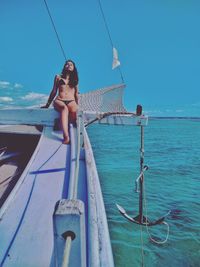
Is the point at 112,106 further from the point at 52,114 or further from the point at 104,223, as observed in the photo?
the point at 104,223

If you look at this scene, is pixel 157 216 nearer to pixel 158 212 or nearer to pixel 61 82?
pixel 158 212

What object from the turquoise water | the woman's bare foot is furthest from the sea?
the woman's bare foot

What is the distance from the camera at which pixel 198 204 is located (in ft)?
28.0

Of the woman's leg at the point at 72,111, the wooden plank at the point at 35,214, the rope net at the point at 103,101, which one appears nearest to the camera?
the wooden plank at the point at 35,214

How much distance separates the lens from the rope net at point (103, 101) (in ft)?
28.1

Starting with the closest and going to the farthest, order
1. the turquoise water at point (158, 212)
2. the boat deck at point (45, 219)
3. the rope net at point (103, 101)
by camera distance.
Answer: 1. the boat deck at point (45, 219)
2. the turquoise water at point (158, 212)
3. the rope net at point (103, 101)

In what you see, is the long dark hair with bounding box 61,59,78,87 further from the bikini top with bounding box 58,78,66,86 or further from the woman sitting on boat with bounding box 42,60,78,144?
the bikini top with bounding box 58,78,66,86

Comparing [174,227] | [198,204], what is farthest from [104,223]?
[198,204]

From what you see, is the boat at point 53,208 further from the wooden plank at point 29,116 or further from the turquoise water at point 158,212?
the turquoise water at point 158,212

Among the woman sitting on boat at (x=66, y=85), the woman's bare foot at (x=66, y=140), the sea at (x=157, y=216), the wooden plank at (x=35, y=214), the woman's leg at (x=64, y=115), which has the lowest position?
the sea at (x=157, y=216)

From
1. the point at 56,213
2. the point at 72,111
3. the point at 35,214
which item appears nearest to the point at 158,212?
the point at 72,111

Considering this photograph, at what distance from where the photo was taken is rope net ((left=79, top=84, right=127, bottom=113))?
8.55 metres

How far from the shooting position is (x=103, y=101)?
898cm

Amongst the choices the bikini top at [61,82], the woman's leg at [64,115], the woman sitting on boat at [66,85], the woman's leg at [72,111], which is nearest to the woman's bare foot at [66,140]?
the woman's leg at [64,115]
